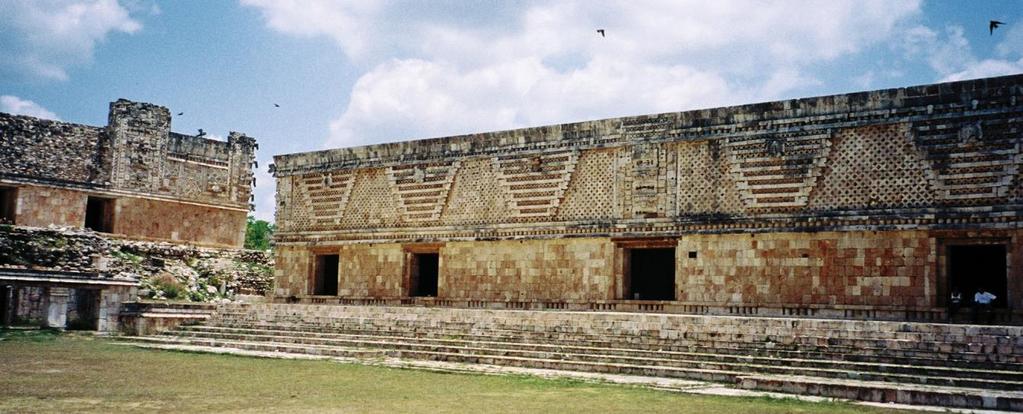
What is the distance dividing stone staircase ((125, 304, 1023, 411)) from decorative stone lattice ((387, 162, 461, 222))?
302 centimetres

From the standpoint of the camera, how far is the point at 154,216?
25125 millimetres

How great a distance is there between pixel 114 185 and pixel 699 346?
61.7 feet

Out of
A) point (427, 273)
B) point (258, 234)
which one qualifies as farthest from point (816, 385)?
point (258, 234)

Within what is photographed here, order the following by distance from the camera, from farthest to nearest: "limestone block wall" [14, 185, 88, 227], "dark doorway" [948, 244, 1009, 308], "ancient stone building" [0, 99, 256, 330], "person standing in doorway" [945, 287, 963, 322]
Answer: "limestone block wall" [14, 185, 88, 227] < "ancient stone building" [0, 99, 256, 330] < "dark doorway" [948, 244, 1009, 308] < "person standing in doorway" [945, 287, 963, 322]

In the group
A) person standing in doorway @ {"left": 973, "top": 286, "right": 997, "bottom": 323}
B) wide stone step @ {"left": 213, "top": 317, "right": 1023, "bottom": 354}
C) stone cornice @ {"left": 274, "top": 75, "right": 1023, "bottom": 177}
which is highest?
stone cornice @ {"left": 274, "top": 75, "right": 1023, "bottom": 177}

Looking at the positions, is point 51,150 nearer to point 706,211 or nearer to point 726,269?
point 706,211

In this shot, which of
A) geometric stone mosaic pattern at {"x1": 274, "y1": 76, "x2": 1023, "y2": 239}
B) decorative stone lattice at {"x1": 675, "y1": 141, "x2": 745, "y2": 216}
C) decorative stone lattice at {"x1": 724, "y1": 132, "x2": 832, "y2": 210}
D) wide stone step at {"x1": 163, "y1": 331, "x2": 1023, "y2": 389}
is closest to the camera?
wide stone step at {"x1": 163, "y1": 331, "x2": 1023, "y2": 389}

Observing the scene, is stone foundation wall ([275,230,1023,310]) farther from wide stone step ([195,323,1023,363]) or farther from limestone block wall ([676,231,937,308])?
wide stone step ([195,323,1023,363])

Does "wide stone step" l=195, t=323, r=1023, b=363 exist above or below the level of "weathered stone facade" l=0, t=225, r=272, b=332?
below

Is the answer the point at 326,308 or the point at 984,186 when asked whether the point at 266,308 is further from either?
the point at 984,186

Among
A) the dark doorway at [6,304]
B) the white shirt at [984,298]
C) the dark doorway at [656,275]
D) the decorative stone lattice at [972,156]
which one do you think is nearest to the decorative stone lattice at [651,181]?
the dark doorway at [656,275]

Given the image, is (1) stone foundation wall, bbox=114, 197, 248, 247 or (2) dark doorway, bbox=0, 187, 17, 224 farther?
(1) stone foundation wall, bbox=114, 197, 248, 247

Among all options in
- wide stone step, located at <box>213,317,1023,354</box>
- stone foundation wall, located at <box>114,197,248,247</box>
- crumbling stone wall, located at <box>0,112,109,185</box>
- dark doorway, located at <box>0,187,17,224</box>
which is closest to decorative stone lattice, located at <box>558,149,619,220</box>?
wide stone step, located at <box>213,317,1023,354</box>

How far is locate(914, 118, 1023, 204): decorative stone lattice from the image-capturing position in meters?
11.8
